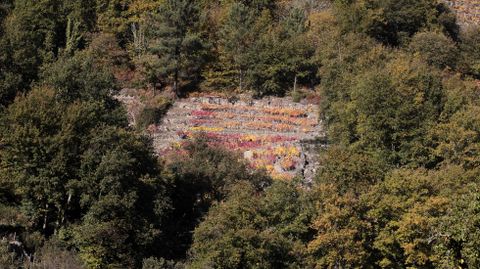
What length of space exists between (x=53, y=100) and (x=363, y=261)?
60.0ft

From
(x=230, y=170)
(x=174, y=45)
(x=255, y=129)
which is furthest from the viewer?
(x=174, y=45)

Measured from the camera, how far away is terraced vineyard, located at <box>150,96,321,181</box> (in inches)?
1747

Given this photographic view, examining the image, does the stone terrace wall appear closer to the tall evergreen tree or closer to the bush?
the bush

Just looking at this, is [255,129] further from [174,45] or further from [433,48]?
[433,48]

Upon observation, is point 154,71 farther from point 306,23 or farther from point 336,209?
point 336,209

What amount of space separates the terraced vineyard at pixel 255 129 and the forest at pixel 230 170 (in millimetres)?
1684

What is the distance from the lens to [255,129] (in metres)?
50.6

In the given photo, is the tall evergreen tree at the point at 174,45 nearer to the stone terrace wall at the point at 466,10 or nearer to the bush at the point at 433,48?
the bush at the point at 433,48

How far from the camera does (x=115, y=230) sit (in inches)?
1254

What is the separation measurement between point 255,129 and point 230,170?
510 inches

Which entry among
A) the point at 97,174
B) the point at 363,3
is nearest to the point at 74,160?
the point at 97,174

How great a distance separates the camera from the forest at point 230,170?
30.4 meters

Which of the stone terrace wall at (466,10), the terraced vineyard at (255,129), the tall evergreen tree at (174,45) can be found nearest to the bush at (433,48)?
the terraced vineyard at (255,129)

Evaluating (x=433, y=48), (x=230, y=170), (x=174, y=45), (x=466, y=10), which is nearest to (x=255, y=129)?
(x=174, y=45)
